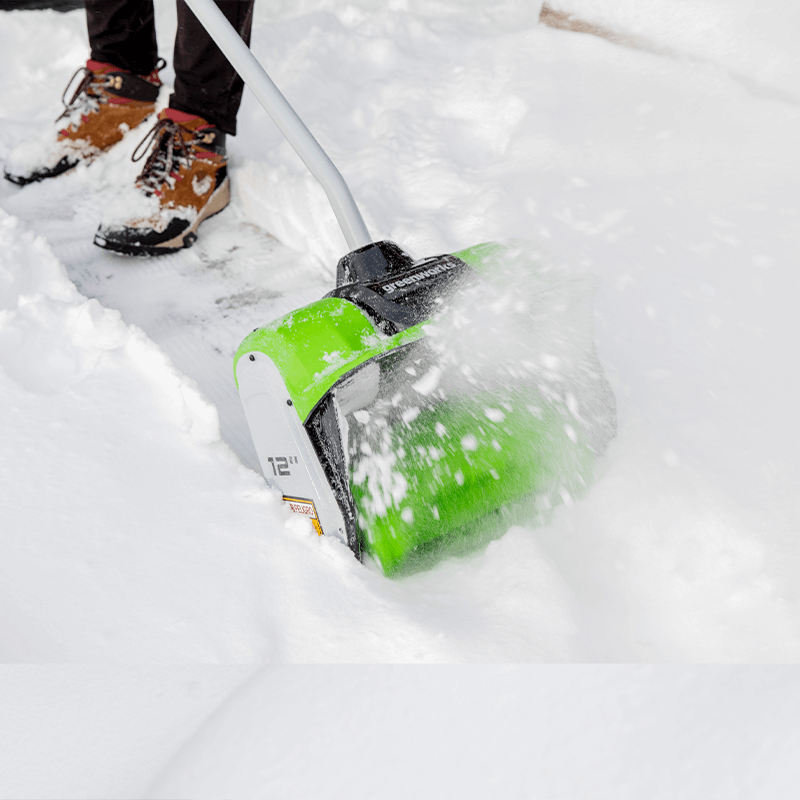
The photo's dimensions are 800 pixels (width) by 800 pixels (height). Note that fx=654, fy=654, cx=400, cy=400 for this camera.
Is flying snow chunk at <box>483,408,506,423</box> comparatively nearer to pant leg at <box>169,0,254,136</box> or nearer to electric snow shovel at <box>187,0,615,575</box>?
electric snow shovel at <box>187,0,615,575</box>

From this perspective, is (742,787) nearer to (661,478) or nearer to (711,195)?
(661,478)

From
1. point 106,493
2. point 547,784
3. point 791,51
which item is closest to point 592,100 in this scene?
point 791,51

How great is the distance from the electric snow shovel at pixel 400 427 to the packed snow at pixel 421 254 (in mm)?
53

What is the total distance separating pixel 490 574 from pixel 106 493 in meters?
0.61

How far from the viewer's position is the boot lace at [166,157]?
1.88 meters

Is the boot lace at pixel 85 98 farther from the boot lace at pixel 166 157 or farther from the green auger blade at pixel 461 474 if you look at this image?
the green auger blade at pixel 461 474

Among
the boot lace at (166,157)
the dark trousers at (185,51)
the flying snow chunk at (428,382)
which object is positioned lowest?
the flying snow chunk at (428,382)

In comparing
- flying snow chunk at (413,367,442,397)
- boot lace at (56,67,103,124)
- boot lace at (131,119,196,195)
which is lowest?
flying snow chunk at (413,367,442,397)

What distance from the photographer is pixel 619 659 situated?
92cm

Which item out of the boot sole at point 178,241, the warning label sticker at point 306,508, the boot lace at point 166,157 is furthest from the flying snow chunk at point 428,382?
the boot lace at point 166,157

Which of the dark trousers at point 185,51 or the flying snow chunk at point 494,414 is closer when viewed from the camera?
the flying snow chunk at point 494,414

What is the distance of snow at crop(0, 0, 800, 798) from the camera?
706 millimetres

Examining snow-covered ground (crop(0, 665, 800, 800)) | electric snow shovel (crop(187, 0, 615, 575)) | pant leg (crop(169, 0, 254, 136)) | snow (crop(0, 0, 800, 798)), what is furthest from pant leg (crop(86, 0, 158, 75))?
snow-covered ground (crop(0, 665, 800, 800))

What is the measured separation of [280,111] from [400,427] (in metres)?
0.77
